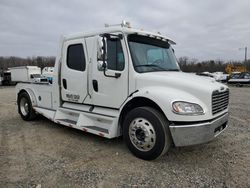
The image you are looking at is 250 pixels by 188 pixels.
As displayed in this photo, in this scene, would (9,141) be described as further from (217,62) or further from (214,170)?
(217,62)

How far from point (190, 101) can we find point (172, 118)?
0.41 meters

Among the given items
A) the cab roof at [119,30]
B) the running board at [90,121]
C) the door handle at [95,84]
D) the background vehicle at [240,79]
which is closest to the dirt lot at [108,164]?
the running board at [90,121]

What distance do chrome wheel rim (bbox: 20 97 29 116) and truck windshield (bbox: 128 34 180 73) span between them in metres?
4.47

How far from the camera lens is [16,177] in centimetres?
A: 394

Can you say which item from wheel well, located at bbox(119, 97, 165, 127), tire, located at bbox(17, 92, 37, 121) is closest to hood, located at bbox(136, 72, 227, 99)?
wheel well, located at bbox(119, 97, 165, 127)

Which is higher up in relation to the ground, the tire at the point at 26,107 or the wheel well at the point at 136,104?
the wheel well at the point at 136,104

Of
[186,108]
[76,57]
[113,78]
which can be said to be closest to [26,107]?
[76,57]

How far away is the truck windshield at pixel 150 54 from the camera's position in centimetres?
496

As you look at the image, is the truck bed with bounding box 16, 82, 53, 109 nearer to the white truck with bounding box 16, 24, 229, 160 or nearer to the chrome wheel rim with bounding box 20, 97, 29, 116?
the white truck with bounding box 16, 24, 229, 160

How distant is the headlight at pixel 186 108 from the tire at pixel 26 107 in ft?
16.7

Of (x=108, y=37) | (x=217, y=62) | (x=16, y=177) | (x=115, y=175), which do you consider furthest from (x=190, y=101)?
(x=217, y=62)

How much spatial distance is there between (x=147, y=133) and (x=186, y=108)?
0.84 m

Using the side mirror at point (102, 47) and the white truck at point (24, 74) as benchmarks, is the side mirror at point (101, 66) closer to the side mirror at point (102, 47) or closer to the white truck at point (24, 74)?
the side mirror at point (102, 47)

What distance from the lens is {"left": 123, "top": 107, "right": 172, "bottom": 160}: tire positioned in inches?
169
